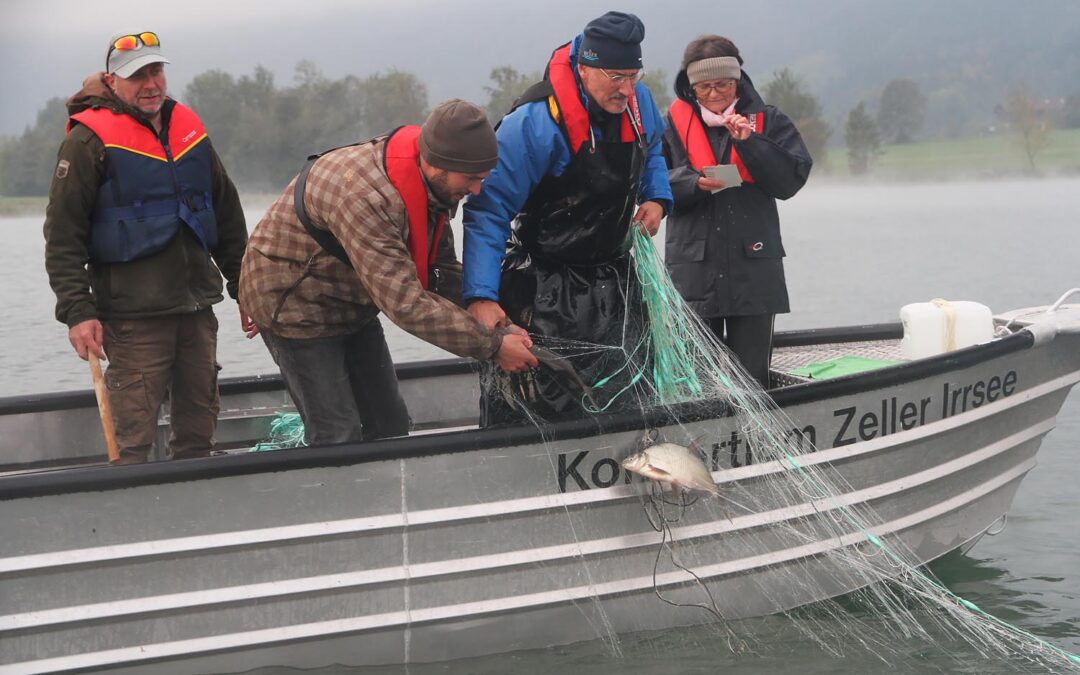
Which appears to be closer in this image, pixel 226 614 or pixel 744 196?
pixel 226 614

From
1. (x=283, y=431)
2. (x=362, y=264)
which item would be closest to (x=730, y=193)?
(x=362, y=264)

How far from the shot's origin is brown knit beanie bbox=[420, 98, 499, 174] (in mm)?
3623

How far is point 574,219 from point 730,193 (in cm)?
92

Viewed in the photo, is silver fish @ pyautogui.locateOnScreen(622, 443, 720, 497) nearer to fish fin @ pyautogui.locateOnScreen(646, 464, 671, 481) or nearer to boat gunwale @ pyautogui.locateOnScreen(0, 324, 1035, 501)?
fish fin @ pyautogui.locateOnScreen(646, 464, 671, 481)

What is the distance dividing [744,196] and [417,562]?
1969mm

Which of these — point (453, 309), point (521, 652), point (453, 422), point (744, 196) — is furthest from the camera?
point (453, 422)

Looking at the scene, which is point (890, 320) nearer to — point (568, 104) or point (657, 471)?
point (657, 471)

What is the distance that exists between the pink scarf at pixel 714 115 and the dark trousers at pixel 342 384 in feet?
5.19

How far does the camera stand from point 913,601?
5164 millimetres

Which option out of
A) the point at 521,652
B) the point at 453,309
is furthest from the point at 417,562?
the point at 453,309

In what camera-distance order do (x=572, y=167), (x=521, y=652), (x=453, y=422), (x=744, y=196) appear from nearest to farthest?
1. (x=572, y=167)
2. (x=521, y=652)
3. (x=744, y=196)
4. (x=453, y=422)

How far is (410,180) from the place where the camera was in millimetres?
3744

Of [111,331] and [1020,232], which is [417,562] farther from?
[1020,232]

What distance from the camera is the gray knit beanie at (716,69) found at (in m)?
4.68
